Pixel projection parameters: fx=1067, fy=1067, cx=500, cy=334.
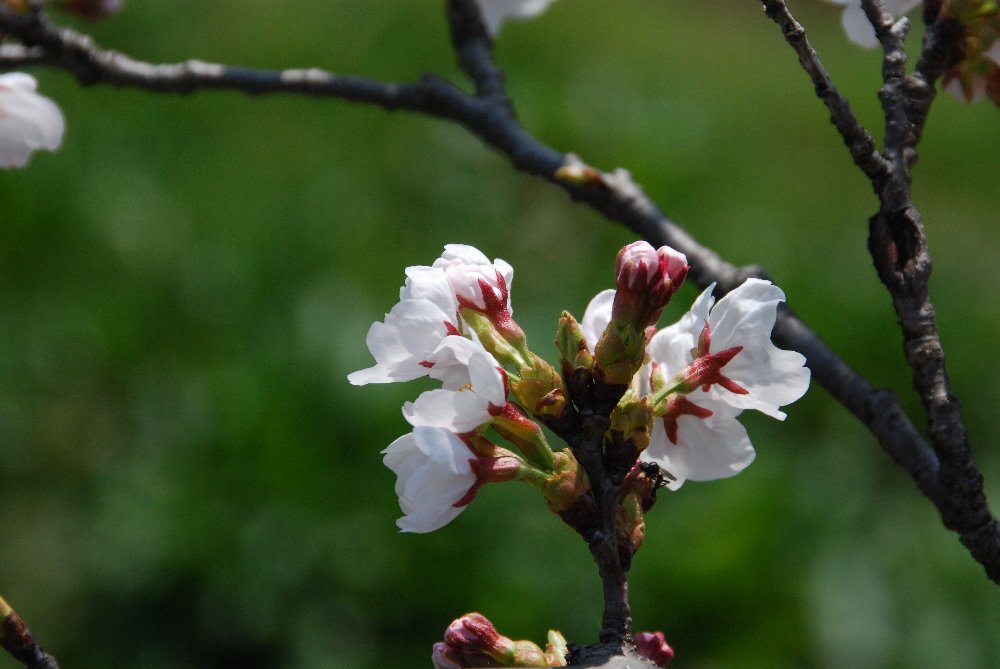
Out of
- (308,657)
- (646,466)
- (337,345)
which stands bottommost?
Result: (308,657)

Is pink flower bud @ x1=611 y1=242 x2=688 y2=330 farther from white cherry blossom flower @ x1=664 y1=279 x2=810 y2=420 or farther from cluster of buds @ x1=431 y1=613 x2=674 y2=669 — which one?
cluster of buds @ x1=431 y1=613 x2=674 y2=669

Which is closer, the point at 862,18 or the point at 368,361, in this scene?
the point at 862,18

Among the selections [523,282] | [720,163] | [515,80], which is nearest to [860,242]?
[720,163]

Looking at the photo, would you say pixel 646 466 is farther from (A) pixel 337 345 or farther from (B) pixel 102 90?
(B) pixel 102 90

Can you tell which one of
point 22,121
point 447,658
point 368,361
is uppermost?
point 22,121

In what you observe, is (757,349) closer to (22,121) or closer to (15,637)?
(15,637)

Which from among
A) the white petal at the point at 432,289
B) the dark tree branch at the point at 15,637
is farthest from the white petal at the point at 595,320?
the dark tree branch at the point at 15,637

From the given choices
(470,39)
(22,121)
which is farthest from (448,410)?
(470,39)
